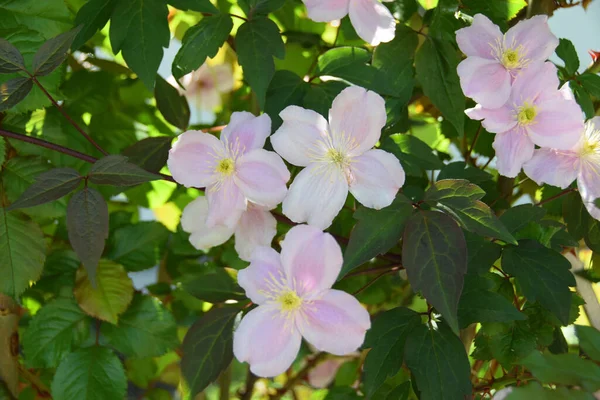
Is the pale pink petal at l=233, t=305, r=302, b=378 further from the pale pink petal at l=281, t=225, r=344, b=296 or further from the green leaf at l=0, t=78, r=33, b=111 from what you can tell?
the green leaf at l=0, t=78, r=33, b=111

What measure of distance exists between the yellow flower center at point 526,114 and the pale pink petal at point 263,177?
0.22 m

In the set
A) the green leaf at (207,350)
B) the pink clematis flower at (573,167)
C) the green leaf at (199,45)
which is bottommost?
the green leaf at (207,350)

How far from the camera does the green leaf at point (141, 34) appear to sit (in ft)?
2.25

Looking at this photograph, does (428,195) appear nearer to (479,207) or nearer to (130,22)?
(479,207)

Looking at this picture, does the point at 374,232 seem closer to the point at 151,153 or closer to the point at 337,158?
the point at 337,158

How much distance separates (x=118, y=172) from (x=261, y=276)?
0.15 metres

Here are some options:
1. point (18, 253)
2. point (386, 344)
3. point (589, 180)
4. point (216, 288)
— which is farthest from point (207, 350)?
point (589, 180)

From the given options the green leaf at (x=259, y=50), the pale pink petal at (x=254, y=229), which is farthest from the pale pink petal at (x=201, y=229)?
the green leaf at (x=259, y=50)

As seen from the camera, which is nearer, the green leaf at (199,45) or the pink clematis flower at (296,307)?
the pink clematis flower at (296,307)

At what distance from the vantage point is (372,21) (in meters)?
0.68

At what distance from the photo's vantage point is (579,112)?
2.04 ft

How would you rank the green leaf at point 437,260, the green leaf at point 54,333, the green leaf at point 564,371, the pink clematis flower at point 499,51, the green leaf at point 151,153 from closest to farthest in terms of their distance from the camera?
1. the green leaf at point 564,371
2. the green leaf at point 437,260
3. the pink clematis flower at point 499,51
4. the green leaf at point 151,153
5. the green leaf at point 54,333

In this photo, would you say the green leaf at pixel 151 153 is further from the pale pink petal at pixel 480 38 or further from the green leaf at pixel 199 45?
the pale pink petal at pixel 480 38

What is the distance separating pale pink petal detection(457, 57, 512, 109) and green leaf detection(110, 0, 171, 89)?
0.29m
